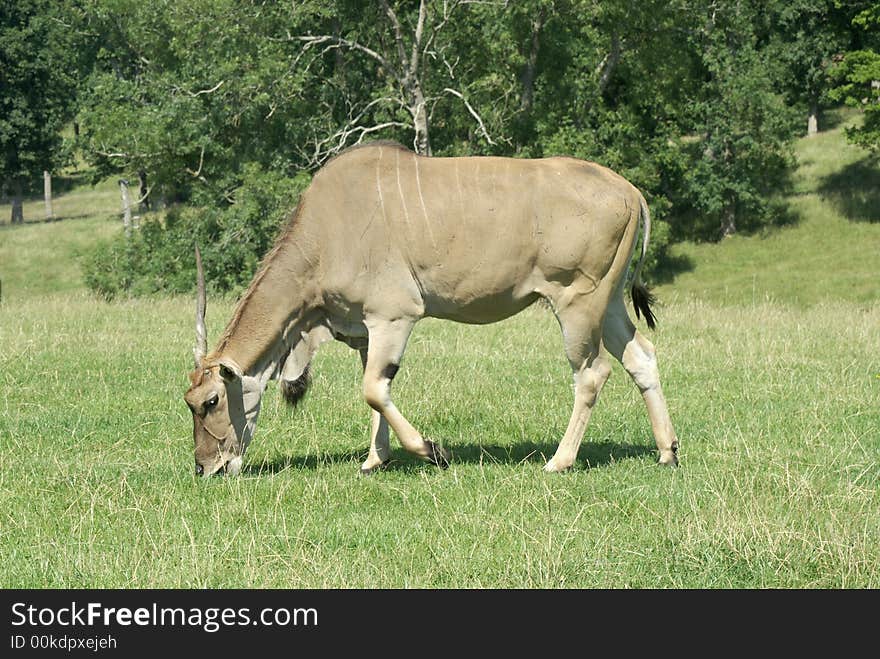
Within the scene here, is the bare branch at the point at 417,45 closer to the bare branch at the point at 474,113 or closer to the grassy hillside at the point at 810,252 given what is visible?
the bare branch at the point at 474,113

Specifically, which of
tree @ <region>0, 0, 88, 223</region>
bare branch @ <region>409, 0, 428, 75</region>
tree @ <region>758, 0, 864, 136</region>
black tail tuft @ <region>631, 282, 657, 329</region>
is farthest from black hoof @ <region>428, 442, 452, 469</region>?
tree @ <region>0, 0, 88, 223</region>

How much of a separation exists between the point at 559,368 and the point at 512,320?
4.55 metres

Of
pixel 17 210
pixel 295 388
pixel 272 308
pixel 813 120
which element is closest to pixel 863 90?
pixel 813 120

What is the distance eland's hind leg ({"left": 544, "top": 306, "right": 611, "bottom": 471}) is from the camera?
806 centimetres

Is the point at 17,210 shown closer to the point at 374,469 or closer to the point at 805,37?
the point at 805,37

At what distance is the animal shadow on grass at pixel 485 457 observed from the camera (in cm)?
825

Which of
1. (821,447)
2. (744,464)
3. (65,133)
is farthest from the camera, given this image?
(65,133)

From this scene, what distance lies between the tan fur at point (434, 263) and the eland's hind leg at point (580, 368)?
1 cm

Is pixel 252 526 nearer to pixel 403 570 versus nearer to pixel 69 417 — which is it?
pixel 403 570

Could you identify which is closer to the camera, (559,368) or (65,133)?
(559,368)

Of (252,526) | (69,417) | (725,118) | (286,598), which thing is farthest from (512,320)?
(725,118)

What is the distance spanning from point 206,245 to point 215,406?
2332cm

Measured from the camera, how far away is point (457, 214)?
8062mm

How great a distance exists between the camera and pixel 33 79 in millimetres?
51719
